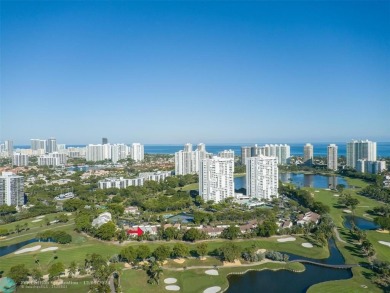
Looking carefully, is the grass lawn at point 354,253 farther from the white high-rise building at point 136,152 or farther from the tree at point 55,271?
the white high-rise building at point 136,152

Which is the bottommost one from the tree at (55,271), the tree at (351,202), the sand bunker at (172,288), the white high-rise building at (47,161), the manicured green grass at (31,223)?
the manicured green grass at (31,223)

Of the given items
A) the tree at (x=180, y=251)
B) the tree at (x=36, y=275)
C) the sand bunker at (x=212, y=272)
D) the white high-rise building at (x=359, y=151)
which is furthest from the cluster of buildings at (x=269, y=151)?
the tree at (x=36, y=275)

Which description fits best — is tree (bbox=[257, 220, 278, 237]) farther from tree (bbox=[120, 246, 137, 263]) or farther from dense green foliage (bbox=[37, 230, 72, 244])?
dense green foliage (bbox=[37, 230, 72, 244])

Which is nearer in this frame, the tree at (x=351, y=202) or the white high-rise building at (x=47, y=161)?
Answer: the tree at (x=351, y=202)

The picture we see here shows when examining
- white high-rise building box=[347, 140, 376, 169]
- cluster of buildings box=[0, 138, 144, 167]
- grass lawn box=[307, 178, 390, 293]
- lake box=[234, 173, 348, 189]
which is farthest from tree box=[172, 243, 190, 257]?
cluster of buildings box=[0, 138, 144, 167]

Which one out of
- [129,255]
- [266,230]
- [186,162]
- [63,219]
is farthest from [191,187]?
[129,255]

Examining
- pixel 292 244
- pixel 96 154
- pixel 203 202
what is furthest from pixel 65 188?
pixel 96 154

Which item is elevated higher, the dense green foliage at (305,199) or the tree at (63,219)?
the dense green foliage at (305,199)
